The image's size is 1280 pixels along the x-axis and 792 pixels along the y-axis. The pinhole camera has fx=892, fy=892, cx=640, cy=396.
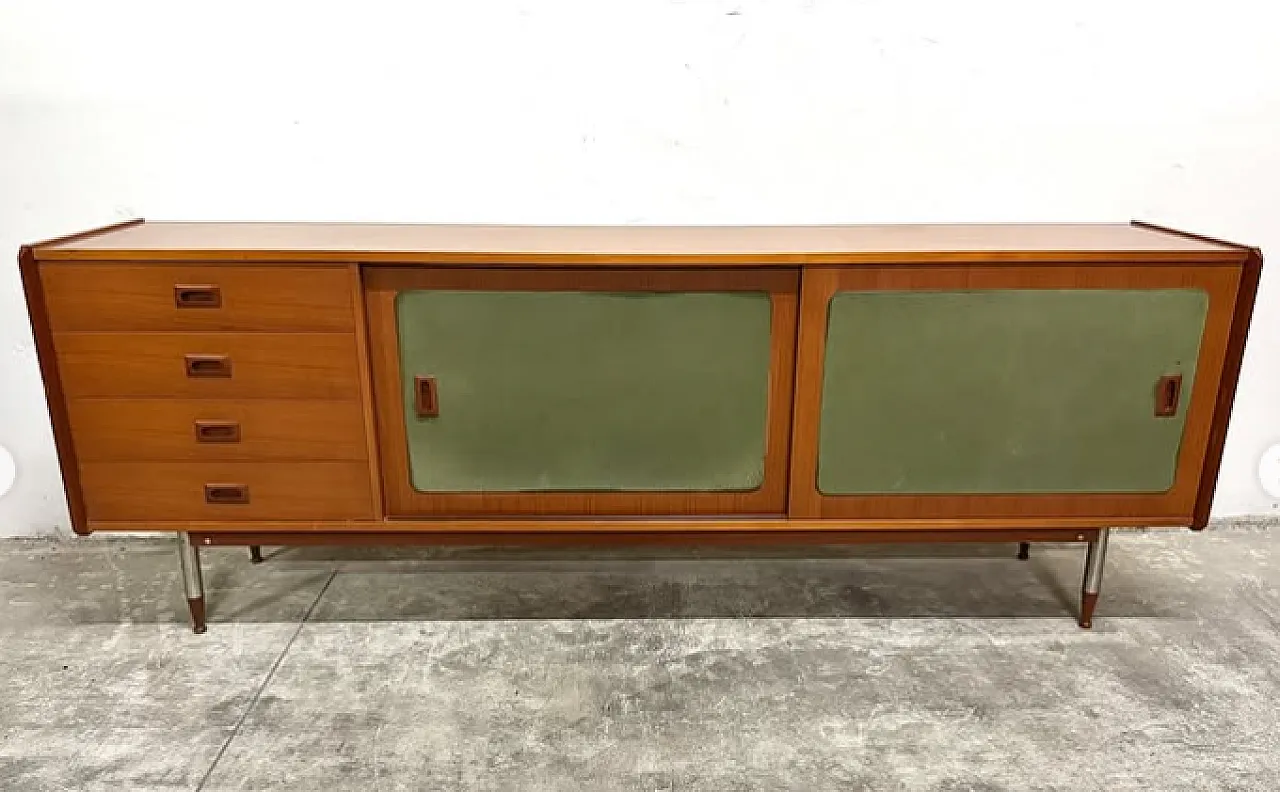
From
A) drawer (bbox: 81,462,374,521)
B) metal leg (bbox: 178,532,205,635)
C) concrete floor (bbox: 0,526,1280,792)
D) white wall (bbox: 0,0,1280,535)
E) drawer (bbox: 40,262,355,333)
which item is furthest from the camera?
white wall (bbox: 0,0,1280,535)

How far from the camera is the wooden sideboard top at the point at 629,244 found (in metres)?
1.63

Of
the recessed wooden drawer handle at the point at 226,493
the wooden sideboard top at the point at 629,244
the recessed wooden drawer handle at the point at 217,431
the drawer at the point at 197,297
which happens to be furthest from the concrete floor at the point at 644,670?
the wooden sideboard top at the point at 629,244

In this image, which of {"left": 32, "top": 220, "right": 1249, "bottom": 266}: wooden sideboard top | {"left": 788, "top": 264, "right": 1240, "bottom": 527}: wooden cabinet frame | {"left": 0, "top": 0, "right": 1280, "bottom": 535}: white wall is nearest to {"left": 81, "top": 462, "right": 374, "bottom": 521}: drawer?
{"left": 32, "top": 220, "right": 1249, "bottom": 266}: wooden sideboard top

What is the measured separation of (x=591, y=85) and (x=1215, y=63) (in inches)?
57.8

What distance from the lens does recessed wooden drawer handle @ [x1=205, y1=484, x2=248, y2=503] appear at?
5.80 feet

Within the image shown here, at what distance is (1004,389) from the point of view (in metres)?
1.72

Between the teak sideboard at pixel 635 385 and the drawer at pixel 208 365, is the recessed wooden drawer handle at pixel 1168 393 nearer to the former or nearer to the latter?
the teak sideboard at pixel 635 385

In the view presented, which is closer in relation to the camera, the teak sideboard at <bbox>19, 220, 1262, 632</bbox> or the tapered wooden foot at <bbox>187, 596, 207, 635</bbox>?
the teak sideboard at <bbox>19, 220, 1262, 632</bbox>

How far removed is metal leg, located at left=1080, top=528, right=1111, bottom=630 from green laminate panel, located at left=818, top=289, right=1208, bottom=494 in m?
0.14

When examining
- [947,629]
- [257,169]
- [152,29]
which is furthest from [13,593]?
[947,629]

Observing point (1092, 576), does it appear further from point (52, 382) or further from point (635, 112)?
point (52, 382)

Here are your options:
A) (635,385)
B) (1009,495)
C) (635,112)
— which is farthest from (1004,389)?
(635,112)

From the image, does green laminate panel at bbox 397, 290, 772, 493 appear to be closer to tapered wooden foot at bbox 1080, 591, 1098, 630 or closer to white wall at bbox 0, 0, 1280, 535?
white wall at bbox 0, 0, 1280, 535

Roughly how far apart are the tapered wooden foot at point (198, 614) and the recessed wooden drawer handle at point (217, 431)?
0.40 m
